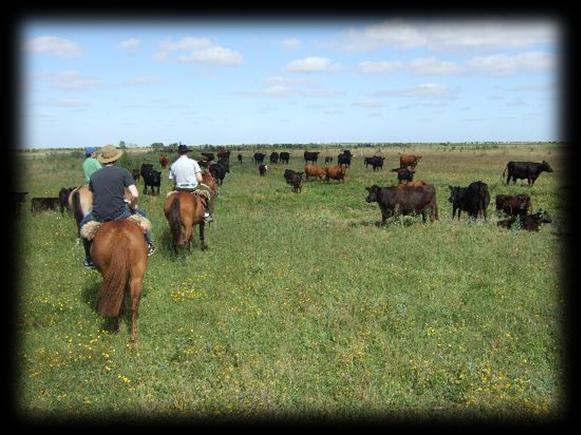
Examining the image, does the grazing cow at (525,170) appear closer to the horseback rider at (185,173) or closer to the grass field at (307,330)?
the grass field at (307,330)

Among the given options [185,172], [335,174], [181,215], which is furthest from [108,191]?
[335,174]

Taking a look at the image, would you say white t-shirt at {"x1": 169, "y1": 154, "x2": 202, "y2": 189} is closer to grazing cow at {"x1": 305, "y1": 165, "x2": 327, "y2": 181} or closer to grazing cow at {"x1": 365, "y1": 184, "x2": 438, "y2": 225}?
grazing cow at {"x1": 365, "y1": 184, "x2": 438, "y2": 225}

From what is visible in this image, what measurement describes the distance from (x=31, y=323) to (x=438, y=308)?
258 inches

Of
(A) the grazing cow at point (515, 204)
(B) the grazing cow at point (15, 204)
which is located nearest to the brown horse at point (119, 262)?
(B) the grazing cow at point (15, 204)

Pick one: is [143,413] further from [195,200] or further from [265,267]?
[195,200]

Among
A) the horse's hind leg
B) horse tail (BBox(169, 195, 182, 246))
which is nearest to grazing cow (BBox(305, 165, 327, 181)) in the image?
horse tail (BBox(169, 195, 182, 246))

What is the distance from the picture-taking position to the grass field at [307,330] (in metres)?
5.76

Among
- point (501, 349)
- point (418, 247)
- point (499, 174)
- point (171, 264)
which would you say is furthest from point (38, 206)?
point (499, 174)

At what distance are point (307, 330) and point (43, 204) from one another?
1573 centimetres

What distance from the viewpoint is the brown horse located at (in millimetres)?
7191

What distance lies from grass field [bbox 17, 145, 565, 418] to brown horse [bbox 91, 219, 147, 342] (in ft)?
1.81

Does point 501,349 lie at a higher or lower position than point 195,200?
lower

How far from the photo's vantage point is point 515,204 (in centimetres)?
1823

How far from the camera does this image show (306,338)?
287 inches
